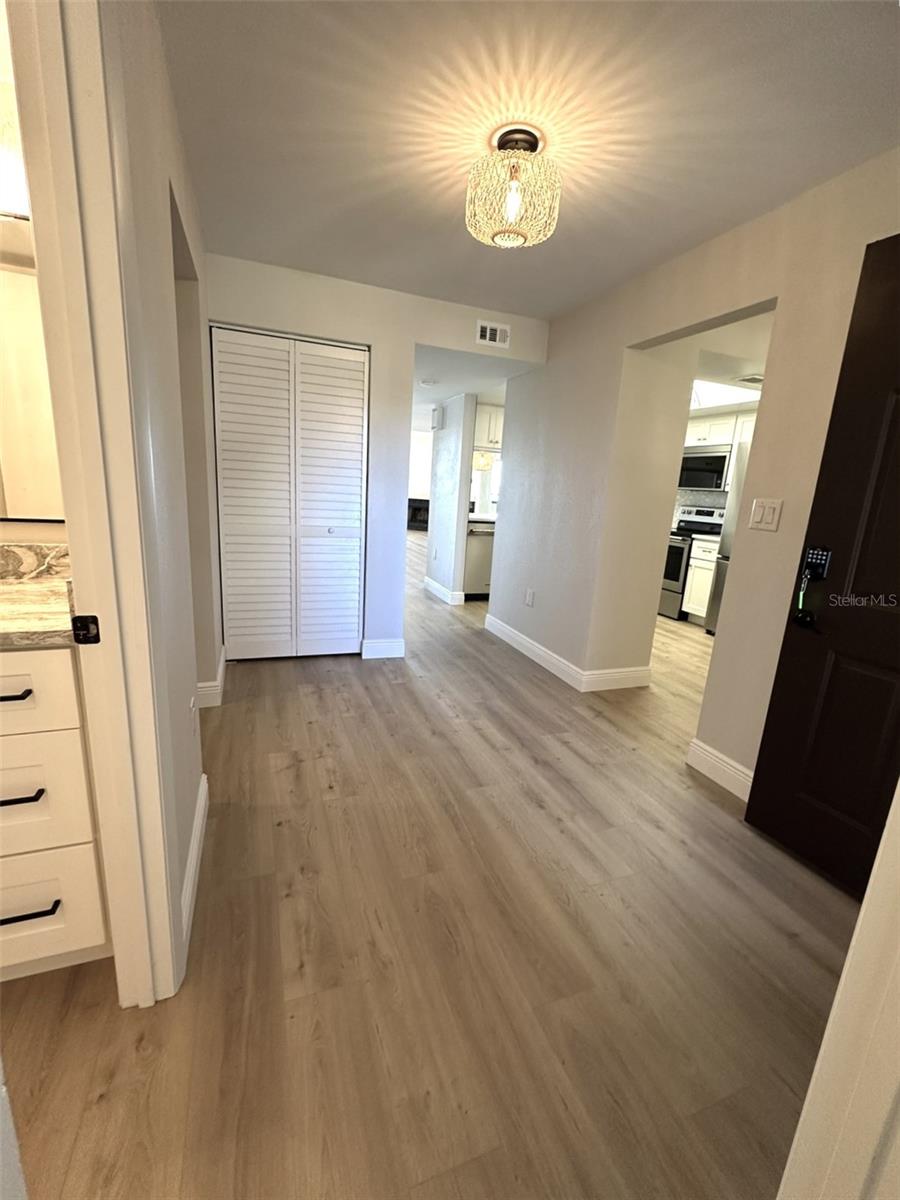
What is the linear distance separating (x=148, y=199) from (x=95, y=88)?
414mm

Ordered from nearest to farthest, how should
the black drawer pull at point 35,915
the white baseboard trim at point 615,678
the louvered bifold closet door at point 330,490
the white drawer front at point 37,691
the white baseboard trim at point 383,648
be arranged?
1. the white drawer front at point 37,691
2. the black drawer pull at point 35,915
3. the louvered bifold closet door at point 330,490
4. the white baseboard trim at point 615,678
5. the white baseboard trim at point 383,648

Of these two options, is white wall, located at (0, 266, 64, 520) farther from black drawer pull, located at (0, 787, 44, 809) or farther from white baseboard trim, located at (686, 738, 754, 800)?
white baseboard trim, located at (686, 738, 754, 800)

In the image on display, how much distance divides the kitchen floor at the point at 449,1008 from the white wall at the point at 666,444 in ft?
2.75

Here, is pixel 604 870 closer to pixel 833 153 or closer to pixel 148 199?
pixel 148 199

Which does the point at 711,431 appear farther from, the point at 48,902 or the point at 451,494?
the point at 48,902

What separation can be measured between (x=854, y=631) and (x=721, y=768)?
0.92 metres

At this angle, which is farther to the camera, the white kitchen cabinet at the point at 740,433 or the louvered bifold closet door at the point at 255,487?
the white kitchen cabinet at the point at 740,433

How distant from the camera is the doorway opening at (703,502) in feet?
11.0

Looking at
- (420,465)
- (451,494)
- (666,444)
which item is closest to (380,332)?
(666,444)

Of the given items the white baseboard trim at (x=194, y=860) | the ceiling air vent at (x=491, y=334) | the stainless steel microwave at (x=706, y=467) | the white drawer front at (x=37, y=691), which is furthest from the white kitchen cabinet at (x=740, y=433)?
the white drawer front at (x=37, y=691)

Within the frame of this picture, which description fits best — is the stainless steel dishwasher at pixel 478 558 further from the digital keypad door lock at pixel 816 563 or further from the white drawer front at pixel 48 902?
the white drawer front at pixel 48 902

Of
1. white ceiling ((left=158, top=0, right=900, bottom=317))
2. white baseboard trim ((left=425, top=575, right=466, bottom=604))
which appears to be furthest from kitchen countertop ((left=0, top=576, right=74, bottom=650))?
white baseboard trim ((left=425, top=575, right=466, bottom=604))

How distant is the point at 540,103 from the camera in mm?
1511

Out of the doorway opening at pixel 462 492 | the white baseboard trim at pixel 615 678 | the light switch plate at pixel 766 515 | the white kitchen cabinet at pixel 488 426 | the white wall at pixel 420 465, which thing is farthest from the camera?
the white wall at pixel 420 465
